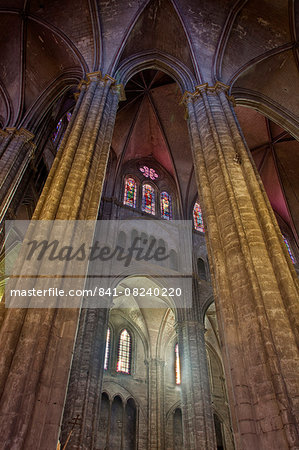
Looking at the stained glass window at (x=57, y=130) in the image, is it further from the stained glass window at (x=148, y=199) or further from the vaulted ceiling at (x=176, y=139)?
the stained glass window at (x=148, y=199)

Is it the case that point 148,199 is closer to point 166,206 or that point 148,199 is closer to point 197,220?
point 166,206

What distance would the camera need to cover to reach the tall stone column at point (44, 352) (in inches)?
141

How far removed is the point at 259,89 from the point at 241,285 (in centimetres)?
1069

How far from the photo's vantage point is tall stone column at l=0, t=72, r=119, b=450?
3592 millimetres

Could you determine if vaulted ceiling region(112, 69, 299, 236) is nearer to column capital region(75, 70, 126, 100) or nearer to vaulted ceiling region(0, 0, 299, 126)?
vaulted ceiling region(0, 0, 299, 126)

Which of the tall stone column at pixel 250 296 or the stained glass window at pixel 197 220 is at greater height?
the stained glass window at pixel 197 220

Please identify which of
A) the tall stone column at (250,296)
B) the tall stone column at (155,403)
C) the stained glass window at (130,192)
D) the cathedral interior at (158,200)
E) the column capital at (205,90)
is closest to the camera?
the tall stone column at (250,296)

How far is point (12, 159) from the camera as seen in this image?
1020cm

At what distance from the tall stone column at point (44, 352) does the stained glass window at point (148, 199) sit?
33.0 ft

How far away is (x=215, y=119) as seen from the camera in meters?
8.50

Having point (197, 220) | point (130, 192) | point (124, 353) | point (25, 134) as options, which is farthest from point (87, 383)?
point (197, 220)

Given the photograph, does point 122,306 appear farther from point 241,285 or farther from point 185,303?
point 241,285

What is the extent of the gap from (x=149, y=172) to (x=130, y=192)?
2609 millimetres

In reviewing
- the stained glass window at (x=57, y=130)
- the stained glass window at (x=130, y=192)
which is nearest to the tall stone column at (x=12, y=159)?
the stained glass window at (x=57, y=130)
